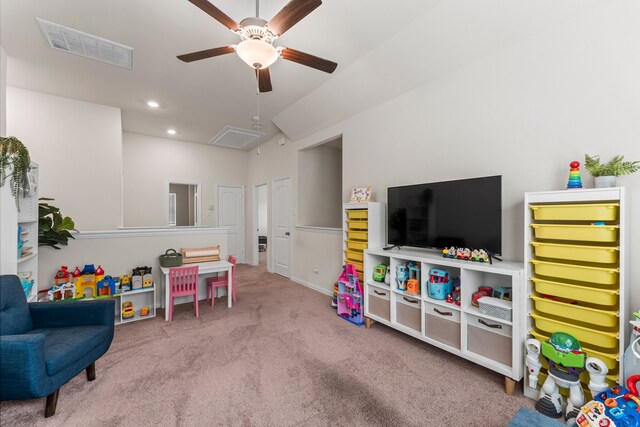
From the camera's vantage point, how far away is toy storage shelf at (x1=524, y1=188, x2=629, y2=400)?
61.4 inches

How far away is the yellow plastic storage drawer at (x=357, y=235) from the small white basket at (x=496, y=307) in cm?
137

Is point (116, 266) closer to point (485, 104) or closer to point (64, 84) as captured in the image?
point (64, 84)

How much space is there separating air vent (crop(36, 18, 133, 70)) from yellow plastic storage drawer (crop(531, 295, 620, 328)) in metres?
4.21

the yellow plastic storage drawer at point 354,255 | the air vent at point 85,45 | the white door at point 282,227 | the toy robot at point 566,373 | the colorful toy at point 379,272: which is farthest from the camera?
the white door at point 282,227

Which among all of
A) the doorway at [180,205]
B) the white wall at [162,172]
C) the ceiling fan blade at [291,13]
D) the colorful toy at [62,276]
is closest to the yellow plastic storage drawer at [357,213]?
the ceiling fan blade at [291,13]

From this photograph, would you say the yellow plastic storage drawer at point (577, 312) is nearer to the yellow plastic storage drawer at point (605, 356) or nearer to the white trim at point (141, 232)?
the yellow plastic storage drawer at point (605, 356)

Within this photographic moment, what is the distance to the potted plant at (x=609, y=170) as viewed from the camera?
1635 mm

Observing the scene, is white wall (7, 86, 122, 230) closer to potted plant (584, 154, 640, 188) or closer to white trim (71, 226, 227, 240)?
white trim (71, 226, 227, 240)

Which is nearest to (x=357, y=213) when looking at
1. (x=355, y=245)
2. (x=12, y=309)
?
(x=355, y=245)

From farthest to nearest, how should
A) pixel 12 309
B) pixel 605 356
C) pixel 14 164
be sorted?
1. pixel 14 164
2. pixel 12 309
3. pixel 605 356

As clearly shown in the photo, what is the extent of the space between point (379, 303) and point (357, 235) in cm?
84

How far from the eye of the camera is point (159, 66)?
3.06 metres

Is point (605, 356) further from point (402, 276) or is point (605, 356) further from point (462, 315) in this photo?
point (402, 276)

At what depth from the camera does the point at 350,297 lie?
317 centimetres
